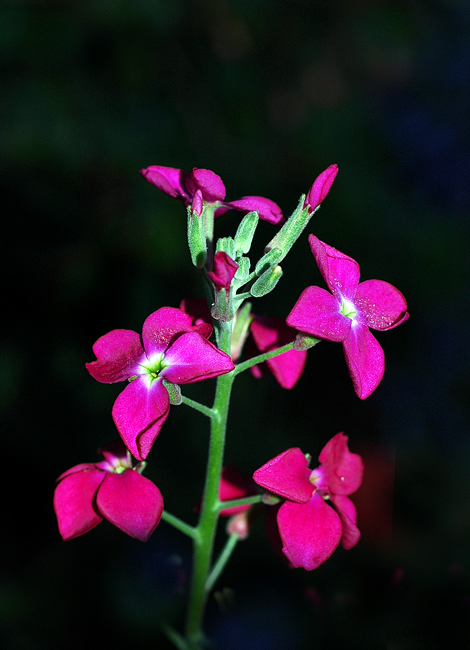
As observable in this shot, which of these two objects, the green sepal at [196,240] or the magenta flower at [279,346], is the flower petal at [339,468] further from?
the green sepal at [196,240]

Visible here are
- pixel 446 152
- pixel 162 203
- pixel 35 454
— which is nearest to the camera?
pixel 35 454

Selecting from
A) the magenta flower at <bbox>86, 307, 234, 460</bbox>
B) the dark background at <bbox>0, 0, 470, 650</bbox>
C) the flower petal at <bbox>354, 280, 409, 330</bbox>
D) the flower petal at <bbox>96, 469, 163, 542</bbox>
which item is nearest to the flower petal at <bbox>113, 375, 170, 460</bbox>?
the magenta flower at <bbox>86, 307, 234, 460</bbox>

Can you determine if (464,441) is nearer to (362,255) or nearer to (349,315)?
(362,255)

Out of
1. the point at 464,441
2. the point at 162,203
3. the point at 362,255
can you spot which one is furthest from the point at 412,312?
the point at 162,203

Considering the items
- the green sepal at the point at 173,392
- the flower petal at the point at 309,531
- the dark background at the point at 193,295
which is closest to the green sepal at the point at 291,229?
the green sepal at the point at 173,392

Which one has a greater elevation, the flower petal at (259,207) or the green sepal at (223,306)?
the flower petal at (259,207)
